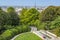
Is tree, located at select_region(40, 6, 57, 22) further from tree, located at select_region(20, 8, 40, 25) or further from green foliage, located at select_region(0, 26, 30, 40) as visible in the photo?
tree, located at select_region(20, 8, 40, 25)

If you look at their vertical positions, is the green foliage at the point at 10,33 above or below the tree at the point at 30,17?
above

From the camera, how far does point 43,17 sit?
36.6m

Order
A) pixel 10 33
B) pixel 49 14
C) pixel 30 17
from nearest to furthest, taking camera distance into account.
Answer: pixel 10 33, pixel 49 14, pixel 30 17

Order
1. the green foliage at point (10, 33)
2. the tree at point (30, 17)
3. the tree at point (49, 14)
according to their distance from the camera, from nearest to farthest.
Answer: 1. the green foliage at point (10, 33)
2. the tree at point (49, 14)
3. the tree at point (30, 17)

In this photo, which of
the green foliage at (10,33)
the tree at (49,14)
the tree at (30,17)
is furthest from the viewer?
the tree at (30,17)

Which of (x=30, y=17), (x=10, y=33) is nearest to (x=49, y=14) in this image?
(x=30, y=17)

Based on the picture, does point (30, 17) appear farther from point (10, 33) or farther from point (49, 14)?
point (10, 33)

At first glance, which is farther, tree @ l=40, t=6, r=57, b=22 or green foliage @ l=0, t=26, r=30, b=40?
tree @ l=40, t=6, r=57, b=22

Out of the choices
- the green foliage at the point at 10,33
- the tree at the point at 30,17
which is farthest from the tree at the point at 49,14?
the tree at the point at 30,17

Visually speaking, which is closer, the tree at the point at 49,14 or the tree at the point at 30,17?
the tree at the point at 49,14

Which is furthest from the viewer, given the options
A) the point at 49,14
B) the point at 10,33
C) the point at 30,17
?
the point at 30,17

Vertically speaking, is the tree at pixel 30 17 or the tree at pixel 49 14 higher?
the tree at pixel 49 14

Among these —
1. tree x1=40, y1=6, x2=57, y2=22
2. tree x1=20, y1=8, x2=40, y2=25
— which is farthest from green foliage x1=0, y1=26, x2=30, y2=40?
tree x1=20, y1=8, x2=40, y2=25

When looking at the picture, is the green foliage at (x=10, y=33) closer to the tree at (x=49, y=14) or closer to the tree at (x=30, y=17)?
the tree at (x=49, y=14)
